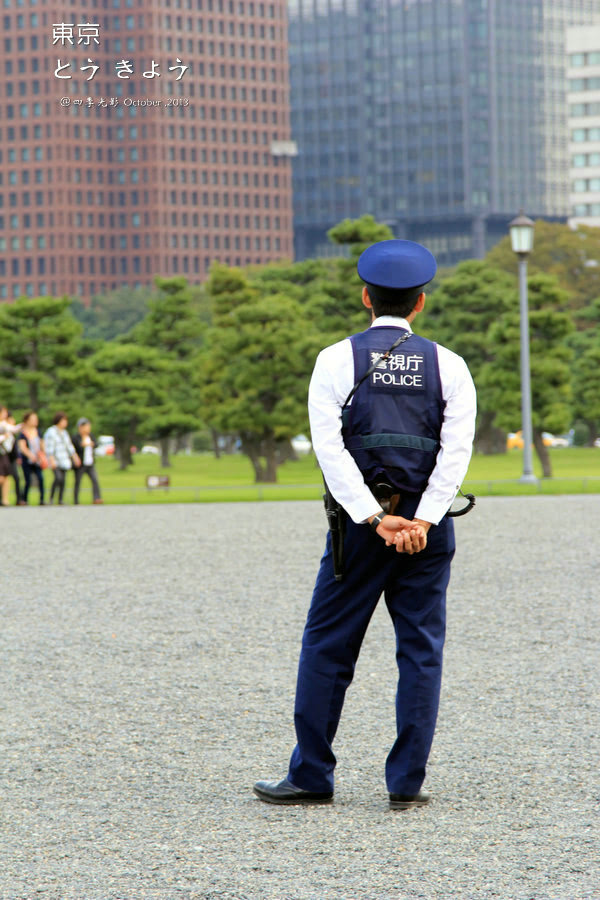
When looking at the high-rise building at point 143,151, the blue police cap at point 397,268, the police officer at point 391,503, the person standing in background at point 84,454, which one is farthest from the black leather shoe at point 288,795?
the high-rise building at point 143,151

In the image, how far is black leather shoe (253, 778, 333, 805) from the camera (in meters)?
4.15

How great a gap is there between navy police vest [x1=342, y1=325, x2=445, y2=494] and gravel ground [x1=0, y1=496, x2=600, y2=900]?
1060 mm

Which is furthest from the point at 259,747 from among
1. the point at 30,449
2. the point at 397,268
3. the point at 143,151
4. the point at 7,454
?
the point at 143,151

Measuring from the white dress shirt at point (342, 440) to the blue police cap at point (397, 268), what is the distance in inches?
9.1

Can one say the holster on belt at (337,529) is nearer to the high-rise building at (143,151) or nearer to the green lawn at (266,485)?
the green lawn at (266,485)

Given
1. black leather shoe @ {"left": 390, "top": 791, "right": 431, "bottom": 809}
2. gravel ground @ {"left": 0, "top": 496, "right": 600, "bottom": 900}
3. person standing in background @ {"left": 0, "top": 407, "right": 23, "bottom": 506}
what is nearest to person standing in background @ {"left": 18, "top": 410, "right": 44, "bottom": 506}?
person standing in background @ {"left": 0, "top": 407, "right": 23, "bottom": 506}

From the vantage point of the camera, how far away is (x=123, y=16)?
12675cm

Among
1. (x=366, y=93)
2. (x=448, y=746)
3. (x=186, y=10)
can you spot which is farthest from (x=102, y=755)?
(x=366, y=93)

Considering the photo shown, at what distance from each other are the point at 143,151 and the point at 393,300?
13247 cm

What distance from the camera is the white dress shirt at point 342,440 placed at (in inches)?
155

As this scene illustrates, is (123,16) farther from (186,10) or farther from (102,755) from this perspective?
(102,755)

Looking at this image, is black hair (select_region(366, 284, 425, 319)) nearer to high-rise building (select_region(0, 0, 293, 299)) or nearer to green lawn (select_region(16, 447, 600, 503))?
green lawn (select_region(16, 447, 600, 503))

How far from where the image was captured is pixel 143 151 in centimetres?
→ 13225

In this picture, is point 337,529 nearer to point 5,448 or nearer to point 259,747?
point 259,747
